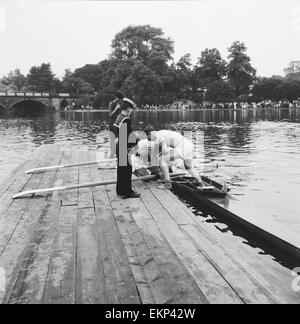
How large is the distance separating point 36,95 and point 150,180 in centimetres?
9192

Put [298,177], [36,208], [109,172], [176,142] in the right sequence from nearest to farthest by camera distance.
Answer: [36,208] < [176,142] < [109,172] < [298,177]

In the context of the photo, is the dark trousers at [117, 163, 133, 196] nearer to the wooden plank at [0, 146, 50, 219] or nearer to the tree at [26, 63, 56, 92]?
the wooden plank at [0, 146, 50, 219]

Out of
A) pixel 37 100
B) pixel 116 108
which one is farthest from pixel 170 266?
pixel 37 100

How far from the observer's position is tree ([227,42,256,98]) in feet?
341

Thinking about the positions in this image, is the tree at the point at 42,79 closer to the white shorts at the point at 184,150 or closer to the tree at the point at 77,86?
the tree at the point at 77,86

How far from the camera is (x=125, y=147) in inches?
316

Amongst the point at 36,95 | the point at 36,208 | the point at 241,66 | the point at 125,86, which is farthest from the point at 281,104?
the point at 36,208

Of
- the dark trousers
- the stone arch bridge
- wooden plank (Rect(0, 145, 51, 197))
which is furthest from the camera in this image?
the stone arch bridge

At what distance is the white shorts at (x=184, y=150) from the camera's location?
937 centimetres

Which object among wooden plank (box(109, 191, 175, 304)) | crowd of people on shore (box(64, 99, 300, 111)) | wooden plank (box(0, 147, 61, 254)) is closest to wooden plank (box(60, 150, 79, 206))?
wooden plank (box(0, 147, 61, 254))

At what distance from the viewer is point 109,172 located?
1157 cm

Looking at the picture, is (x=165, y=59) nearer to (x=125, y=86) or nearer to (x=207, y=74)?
(x=125, y=86)

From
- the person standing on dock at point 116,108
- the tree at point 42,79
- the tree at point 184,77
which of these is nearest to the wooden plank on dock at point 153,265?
the person standing on dock at point 116,108

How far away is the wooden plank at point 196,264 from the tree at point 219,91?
9546 centimetres
